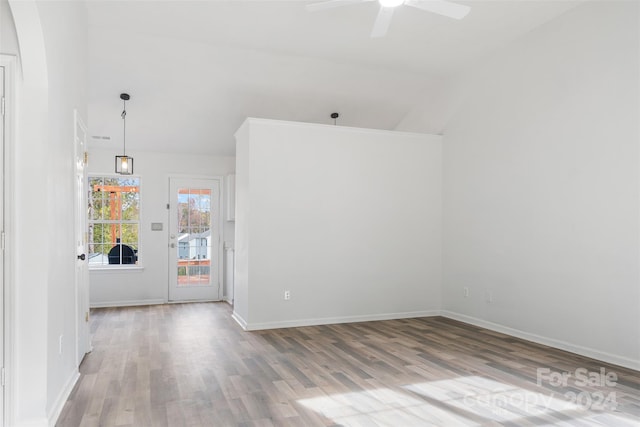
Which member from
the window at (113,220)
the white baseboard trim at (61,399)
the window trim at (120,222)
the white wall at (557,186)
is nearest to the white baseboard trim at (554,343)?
the white wall at (557,186)

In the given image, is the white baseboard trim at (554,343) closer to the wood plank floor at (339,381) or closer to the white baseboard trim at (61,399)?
the wood plank floor at (339,381)

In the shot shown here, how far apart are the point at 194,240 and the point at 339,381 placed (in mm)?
4733

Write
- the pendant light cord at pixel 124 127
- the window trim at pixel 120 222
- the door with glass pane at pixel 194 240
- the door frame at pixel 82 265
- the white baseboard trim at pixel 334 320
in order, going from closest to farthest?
the door frame at pixel 82 265 < the white baseboard trim at pixel 334 320 < the pendant light cord at pixel 124 127 < the window trim at pixel 120 222 < the door with glass pane at pixel 194 240

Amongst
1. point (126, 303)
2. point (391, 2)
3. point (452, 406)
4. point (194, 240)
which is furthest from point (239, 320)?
point (391, 2)

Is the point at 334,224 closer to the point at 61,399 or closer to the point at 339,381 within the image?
the point at 339,381

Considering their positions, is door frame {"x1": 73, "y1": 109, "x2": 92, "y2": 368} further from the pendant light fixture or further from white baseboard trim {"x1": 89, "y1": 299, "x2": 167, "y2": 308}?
white baseboard trim {"x1": 89, "y1": 299, "x2": 167, "y2": 308}

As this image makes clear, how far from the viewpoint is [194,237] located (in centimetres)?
762

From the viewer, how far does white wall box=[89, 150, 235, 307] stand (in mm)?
7090

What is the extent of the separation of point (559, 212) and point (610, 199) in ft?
1.76

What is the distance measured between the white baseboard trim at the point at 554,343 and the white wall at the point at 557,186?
0.01 metres

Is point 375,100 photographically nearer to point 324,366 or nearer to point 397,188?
point 397,188

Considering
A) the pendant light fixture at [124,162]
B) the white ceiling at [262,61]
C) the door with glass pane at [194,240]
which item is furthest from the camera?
the door with glass pane at [194,240]

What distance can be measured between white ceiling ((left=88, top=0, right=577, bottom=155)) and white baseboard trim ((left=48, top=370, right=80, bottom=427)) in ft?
10.9

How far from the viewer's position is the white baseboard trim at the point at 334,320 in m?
5.44
